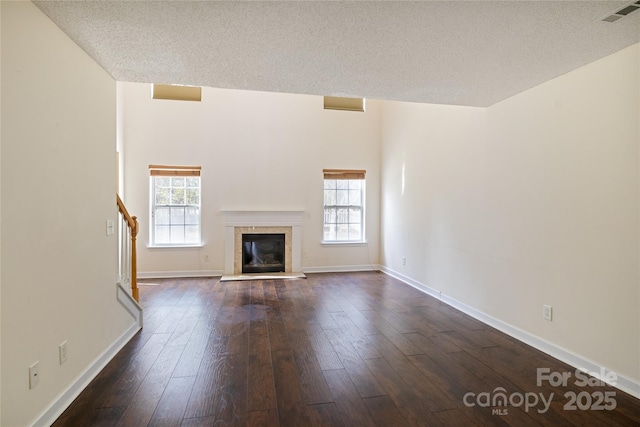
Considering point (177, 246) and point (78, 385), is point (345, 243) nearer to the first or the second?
point (177, 246)

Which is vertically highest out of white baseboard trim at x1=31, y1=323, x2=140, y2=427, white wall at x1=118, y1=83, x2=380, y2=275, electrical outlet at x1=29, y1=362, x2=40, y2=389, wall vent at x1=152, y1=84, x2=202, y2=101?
wall vent at x1=152, y1=84, x2=202, y2=101

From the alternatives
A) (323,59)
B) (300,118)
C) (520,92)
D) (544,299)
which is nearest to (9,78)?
(323,59)

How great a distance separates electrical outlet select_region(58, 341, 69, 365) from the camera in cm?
Answer: 198

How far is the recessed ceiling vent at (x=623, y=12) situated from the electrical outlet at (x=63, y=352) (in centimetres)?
380

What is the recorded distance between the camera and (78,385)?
7.02 ft

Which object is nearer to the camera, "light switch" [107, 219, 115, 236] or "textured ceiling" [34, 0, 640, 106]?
"textured ceiling" [34, 0, 640, 106]

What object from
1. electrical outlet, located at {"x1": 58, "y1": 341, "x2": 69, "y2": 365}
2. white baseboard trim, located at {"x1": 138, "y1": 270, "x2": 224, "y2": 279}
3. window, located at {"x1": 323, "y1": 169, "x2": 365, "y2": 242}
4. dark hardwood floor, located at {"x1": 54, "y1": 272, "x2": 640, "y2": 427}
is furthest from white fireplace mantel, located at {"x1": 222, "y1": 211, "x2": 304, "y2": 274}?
electrical outlet, located at {"x1": 58, "y1": 341, "x2": 69, "y2": 365}

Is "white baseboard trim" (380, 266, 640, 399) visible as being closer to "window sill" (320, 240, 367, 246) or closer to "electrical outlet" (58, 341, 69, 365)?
"window sill" (320, 240, 367, 246)

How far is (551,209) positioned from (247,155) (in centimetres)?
471

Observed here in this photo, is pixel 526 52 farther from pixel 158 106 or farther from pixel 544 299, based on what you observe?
pixel 158 106

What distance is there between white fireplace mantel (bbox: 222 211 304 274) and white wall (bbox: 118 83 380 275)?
0.40ft

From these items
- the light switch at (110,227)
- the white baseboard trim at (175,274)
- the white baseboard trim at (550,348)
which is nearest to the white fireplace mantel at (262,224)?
the white baseboard trim at (175,274)

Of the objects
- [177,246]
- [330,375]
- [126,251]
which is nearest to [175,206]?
[177,246]

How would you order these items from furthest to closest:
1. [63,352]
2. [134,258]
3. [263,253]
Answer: [263,253], [134,258], [63,352]
